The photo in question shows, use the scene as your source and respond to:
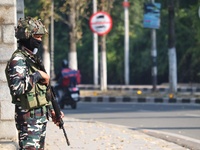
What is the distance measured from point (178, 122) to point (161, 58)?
28783 mm

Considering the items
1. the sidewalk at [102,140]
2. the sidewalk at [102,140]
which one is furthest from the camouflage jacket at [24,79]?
the sidewalk at [102,140]

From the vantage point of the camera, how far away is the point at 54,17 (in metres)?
39.2

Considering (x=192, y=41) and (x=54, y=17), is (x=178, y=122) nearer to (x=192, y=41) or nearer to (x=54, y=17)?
(x=54, y=17)

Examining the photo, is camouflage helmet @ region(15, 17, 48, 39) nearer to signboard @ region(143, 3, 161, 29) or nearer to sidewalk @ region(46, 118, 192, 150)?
sidewalk @ region(46, 118, 192, 150)

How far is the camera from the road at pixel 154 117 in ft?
58.0

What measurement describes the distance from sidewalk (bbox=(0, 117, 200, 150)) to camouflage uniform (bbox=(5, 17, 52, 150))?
9.33ft

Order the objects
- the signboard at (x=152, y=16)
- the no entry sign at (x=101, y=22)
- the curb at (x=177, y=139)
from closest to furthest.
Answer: the curb at (x=177, y=139) → the signboard at (x=152, y=16) → the no entry sign at (x=101, y=22)

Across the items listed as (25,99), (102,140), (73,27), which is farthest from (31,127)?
(73,27)

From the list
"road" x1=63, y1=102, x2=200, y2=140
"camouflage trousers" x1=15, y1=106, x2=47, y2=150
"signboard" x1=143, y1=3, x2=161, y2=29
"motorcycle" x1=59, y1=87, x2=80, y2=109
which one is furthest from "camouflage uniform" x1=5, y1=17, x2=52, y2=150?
"signboard" x1=143, y1=3, x2=161, y2=29

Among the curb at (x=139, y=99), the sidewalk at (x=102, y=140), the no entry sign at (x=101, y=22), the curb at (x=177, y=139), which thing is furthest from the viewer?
the no entry sign at (x=101, y=22)

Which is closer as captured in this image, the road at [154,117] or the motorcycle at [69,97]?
the road at [154,117]

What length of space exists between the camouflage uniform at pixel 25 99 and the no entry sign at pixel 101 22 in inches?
1082

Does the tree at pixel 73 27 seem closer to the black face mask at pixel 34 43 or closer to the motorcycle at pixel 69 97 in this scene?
the motorcycle at pixel 69 97

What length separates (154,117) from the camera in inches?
830
